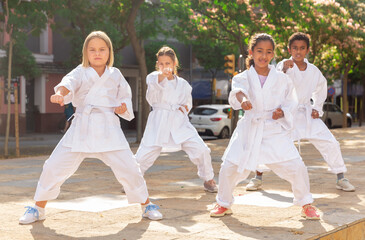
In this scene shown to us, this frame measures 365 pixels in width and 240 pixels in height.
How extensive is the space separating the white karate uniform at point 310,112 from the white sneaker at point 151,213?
8.40 ft

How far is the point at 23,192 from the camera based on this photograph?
784 cm

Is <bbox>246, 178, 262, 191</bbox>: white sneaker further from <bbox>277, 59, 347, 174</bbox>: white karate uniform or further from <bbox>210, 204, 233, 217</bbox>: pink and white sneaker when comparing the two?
<bbox>210, 204, 233, 217</bbox>: pink and white sneaker

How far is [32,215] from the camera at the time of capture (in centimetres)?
580

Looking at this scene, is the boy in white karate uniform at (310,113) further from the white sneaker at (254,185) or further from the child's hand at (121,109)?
the child's hand at (121,109)

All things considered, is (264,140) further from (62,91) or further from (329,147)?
(329,147)

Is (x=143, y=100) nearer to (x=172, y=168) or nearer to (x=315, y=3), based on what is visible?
(x=315, y=3)

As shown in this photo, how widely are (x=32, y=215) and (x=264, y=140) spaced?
2.09 metres

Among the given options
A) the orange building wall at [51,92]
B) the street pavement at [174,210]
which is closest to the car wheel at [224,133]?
the orange building wall at [51,92]

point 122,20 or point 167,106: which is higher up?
point 122,20

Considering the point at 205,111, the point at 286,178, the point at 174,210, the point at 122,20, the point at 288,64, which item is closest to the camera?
the point at 286,178

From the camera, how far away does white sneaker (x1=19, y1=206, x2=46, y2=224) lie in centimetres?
576

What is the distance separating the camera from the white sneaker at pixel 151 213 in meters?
5.90

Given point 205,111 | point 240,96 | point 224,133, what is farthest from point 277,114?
point 205,111

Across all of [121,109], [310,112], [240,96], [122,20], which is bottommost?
[310,112]
